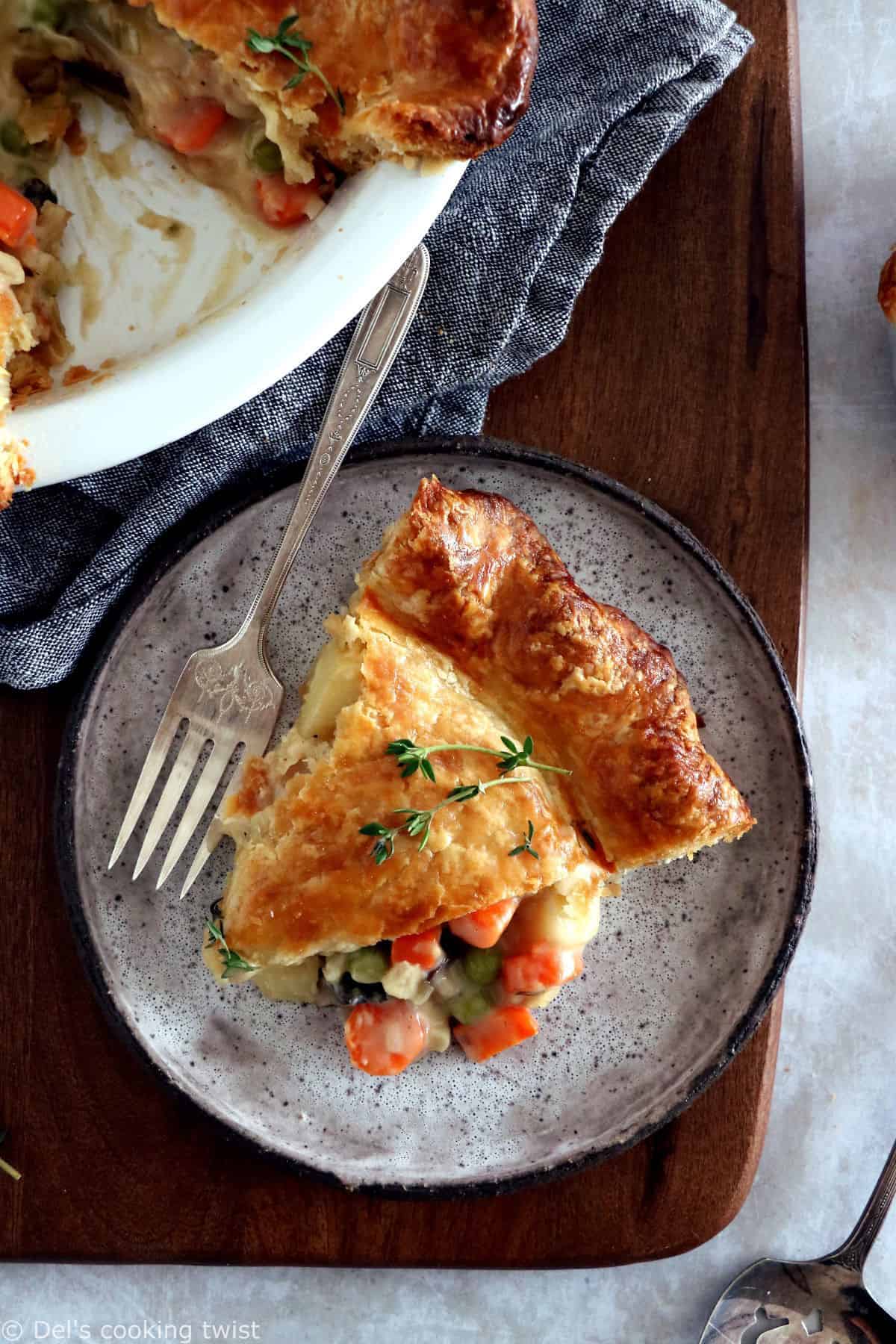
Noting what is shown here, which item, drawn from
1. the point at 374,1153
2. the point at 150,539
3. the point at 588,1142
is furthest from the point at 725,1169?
the point at 150,539

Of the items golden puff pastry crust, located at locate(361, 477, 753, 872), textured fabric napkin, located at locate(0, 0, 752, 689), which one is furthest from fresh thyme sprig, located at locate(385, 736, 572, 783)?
textured fabric napkin, located at locate(0, 0, 752, 689)

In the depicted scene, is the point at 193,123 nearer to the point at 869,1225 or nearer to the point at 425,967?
the point at 425,967

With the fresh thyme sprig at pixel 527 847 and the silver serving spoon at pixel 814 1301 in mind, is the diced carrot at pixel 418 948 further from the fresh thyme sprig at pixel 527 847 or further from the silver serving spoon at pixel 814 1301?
the silver serving spoon at pixel 814 1301

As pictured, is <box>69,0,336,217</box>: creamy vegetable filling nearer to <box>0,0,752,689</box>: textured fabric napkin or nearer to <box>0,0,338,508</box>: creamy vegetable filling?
<box>0,0,338,508</box>: creamy vegetable filling

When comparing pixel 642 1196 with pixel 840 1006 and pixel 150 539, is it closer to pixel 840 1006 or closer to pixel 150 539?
pixel 840 1006

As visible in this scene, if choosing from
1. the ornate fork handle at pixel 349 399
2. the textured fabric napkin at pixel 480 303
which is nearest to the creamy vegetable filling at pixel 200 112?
the ornate fork handle at pixel 349 399
